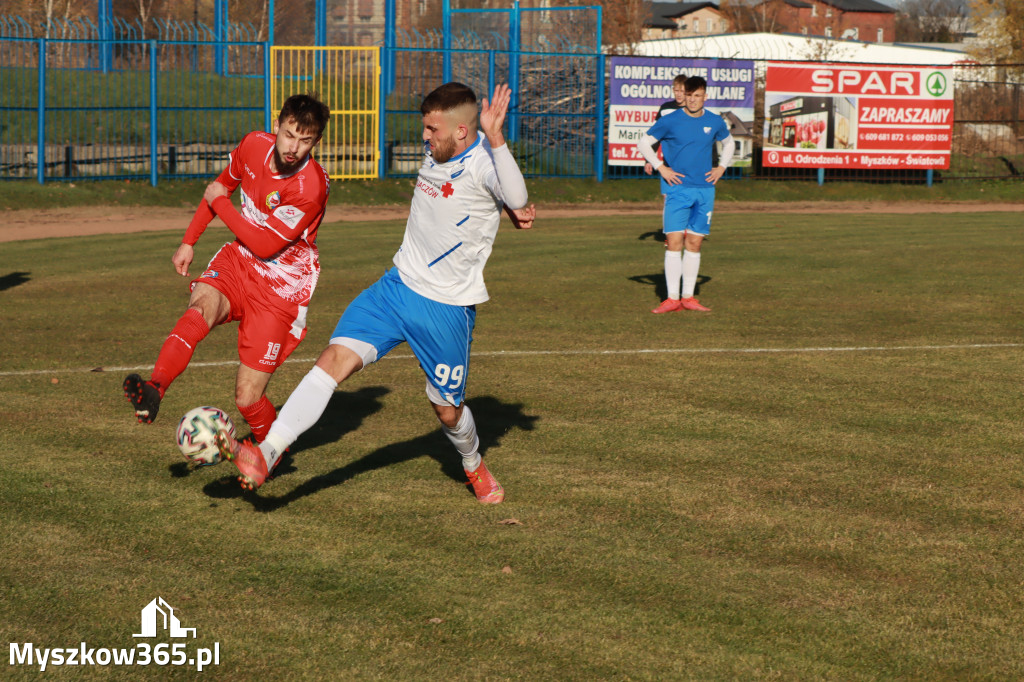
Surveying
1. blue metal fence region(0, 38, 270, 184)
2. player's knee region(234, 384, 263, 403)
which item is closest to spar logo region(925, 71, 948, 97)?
blue metal fence region(0, 38, 270, 184)

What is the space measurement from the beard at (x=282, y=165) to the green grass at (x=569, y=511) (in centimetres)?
167

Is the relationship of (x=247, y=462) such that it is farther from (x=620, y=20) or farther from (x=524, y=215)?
(x=620, y=20)

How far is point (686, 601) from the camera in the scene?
460cm

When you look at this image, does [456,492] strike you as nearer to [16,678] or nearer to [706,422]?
[706,422]

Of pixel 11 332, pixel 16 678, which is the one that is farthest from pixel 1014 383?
pixel 11 332

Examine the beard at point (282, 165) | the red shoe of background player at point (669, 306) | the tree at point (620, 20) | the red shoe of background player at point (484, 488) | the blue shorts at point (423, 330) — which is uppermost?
the tree at point (620, 20)

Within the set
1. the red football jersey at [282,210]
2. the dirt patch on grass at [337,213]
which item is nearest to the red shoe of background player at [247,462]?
the red football jersey at [282,210]

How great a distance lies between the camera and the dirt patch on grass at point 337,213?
67.8ft

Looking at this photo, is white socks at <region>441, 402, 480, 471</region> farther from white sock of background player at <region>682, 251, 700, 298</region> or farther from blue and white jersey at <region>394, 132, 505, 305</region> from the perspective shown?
white sock of background player at <region>682, 251, 700, 298</region>

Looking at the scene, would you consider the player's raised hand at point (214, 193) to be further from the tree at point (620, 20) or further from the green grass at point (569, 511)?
the tree at point (620, 20)

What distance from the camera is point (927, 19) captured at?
396 ft

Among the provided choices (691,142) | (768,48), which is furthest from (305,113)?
(768,48)

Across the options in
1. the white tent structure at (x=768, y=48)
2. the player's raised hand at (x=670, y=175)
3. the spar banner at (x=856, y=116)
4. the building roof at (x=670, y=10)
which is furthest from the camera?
the building roof at (x=670, y=10)

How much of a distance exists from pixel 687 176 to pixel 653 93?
620 inches
